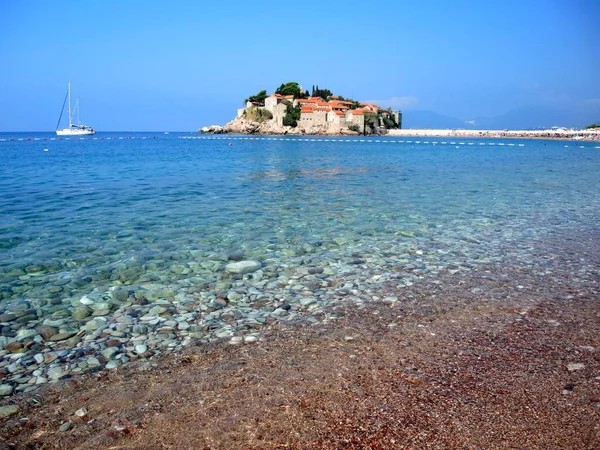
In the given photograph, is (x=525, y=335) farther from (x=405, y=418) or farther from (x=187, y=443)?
(x=187, y=443)

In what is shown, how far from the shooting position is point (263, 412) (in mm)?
3664

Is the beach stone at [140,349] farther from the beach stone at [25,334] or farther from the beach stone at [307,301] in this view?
the beach stone at [307,301]

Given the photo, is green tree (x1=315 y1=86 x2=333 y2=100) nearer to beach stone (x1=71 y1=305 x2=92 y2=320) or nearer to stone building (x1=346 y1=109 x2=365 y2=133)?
stone building (x1=346 y1=109 x2=365 y2=133)

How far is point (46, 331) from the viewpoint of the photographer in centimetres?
538

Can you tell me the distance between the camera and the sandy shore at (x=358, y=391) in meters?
3.35

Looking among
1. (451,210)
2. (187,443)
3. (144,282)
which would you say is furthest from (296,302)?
(451,210)

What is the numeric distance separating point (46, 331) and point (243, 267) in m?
3.27

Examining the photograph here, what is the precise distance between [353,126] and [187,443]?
14325 centimetres

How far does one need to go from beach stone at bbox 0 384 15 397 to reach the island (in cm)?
13969

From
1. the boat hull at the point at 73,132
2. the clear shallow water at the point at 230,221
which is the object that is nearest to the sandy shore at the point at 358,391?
the clear shallow water at the point at 230,221

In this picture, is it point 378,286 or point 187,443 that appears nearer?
point 187,443

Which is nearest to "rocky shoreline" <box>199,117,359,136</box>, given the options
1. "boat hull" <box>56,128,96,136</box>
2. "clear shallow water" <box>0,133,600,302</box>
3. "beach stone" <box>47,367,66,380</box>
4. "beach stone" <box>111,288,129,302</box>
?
"boat hull" <box>56,128,96,136</box>

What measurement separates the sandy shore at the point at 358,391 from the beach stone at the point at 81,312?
168cm

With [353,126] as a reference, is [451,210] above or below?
below
